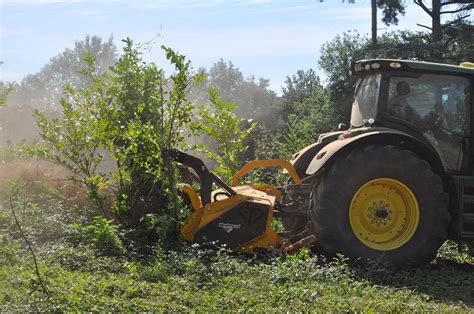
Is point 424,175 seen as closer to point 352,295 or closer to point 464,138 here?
point 464,138

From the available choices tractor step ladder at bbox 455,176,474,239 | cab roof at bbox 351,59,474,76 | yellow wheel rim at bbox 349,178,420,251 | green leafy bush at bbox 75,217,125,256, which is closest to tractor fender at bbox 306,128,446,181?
tractor step ladder at bbox 455,176,474,239

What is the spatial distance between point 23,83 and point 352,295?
4460 cm

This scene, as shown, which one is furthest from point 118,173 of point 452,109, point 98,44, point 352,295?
point 98,44

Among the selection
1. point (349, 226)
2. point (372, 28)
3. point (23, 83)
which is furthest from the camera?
point (23, 83)

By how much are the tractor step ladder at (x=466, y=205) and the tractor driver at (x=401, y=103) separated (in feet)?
2.94

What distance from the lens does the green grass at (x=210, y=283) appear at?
5.01m

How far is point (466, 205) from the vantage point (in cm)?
739

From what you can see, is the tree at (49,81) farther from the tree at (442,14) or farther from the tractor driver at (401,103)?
the tractor driver at (401,103)

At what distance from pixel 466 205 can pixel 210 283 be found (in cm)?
335

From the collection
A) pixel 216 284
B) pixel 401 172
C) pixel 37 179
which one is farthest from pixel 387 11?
pixel 216 284

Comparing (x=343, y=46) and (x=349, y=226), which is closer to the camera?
(x=349, y=226)

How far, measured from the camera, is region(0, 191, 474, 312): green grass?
16.4ft

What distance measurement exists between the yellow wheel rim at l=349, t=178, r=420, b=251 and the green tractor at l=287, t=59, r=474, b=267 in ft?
0.04

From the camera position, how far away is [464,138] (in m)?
7.68
